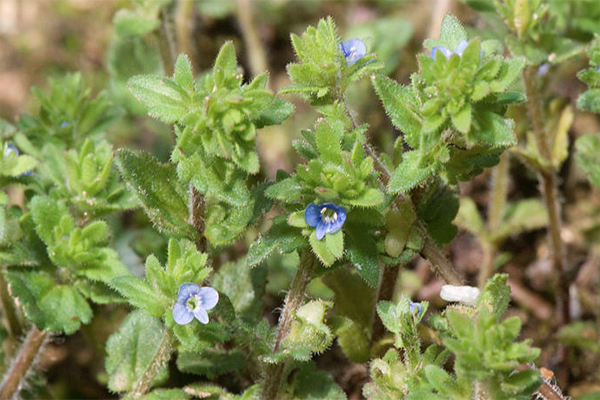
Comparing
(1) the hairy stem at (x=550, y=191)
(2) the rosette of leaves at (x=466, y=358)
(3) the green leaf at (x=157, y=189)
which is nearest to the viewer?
(2) the rosette of leaves at (x=466, y=358)

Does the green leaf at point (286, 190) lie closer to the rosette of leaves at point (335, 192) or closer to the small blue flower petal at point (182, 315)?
the rosette of leaves at point (335, 192)

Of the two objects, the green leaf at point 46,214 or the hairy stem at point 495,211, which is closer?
the green leaf at point 46,214

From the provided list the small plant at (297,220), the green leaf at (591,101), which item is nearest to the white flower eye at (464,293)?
the small plant at (297,220)

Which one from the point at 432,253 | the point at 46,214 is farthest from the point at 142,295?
the point at 432,253

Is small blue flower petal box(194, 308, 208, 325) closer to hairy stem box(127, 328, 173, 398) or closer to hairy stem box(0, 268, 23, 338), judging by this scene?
hairy stem box(127, 328, 173, 398)

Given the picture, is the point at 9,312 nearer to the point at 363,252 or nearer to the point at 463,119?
the point at 363,252

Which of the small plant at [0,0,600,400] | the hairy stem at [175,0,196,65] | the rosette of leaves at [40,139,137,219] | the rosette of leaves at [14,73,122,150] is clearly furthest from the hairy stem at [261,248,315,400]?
the hairy stem at [175,0,196,65]

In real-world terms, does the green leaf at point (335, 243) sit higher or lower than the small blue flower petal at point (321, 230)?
lower
